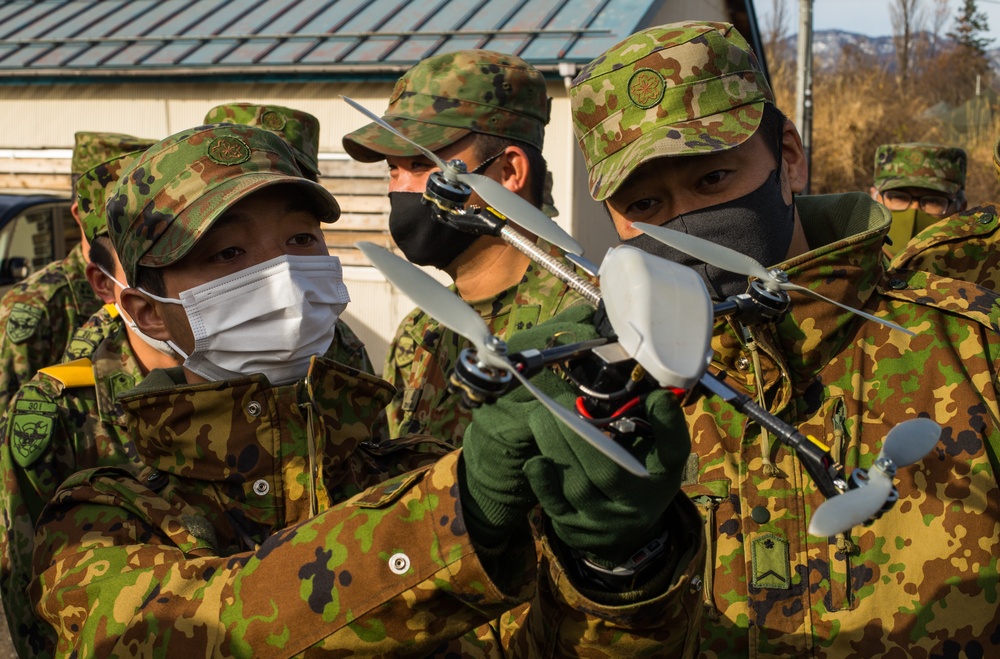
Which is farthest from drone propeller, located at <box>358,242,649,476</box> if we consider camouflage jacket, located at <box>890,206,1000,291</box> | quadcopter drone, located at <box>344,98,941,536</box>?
camouflage jacket, located at <box>890,206,1000,291</box>

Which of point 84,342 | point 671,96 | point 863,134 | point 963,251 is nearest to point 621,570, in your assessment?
point 671,96

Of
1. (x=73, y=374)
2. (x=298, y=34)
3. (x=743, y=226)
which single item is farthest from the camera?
(x=298, y=34)

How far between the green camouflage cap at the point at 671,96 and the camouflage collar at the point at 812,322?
1.21 ft

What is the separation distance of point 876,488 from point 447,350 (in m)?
2.32

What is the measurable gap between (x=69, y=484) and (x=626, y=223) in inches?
58.1

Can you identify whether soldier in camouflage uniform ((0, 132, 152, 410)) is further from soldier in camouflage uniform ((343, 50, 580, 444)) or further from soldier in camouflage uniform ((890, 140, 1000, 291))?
soldier in camouflage uniform ((890, 140, 1000, 291))

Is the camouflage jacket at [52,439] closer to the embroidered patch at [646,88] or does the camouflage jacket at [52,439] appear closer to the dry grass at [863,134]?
the embroidered patch at [646,88]

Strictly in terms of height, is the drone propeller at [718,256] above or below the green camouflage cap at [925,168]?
above

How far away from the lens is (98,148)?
5691 mm

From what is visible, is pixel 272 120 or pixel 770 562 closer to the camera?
pixel 770 562

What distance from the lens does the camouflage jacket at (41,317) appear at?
5.07m

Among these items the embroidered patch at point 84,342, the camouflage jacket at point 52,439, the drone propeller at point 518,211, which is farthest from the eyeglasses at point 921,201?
the drone propeller at point 518,211

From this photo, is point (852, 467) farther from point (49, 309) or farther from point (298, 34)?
point (298, 34)

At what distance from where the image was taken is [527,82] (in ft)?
13.2
